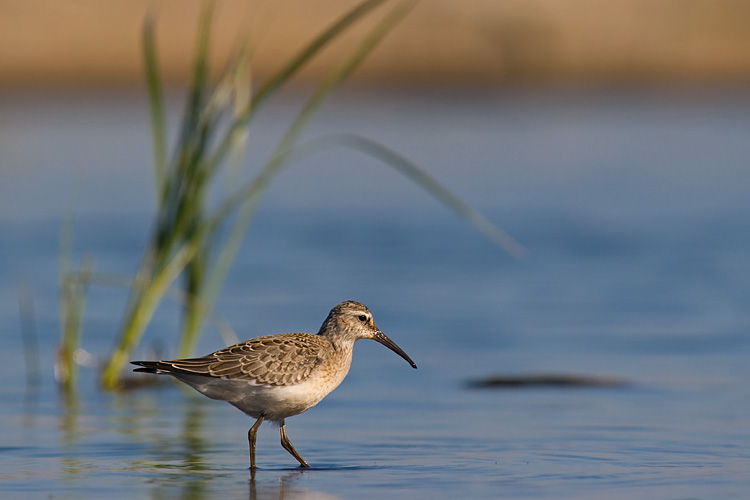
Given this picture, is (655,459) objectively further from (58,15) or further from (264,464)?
(58,15)

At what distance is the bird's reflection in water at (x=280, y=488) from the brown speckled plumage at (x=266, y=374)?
7.7 inches

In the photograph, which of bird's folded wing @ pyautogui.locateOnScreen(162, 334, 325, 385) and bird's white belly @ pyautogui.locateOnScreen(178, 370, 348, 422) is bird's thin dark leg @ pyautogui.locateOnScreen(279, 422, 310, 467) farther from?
bird's folded wing @ pyautogui.locateOnScreen(162, 334, 325, 385)

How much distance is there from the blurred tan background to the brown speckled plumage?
120ft

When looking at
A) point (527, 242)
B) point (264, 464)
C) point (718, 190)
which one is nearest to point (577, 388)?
point (264, 464)

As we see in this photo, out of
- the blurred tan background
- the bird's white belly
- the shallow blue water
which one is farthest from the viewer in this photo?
the blurred tan background

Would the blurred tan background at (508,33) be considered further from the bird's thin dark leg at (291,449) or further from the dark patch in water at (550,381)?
the bird's thin dark leg at (291,449)

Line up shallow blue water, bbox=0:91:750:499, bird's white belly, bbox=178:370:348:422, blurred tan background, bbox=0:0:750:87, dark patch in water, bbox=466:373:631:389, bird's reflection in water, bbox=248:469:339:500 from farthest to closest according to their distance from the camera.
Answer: blurred tan background, bbox=0:0:750:87
dark patch in water, bbox=466:373:631:389
bird's white belly, bbox=178:370:348:422
shallow blue water, bbox=0:91:750:499
bird's reflection in water, bbox=248:469:339:500

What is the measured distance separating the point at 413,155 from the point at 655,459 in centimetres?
2144

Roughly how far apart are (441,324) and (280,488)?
19.3 ft

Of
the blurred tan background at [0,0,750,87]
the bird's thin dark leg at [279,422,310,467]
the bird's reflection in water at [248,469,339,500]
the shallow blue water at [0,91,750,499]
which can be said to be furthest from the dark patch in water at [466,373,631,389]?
the blurred tan background at [0,0,750,87]

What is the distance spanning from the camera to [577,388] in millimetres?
10266

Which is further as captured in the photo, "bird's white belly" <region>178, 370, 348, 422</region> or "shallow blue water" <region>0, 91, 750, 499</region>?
"bird's white belly" <region>178, 370, 348, 422</region>

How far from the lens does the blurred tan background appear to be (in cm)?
4441

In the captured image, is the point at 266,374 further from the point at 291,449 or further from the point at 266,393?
the point at 291,449
